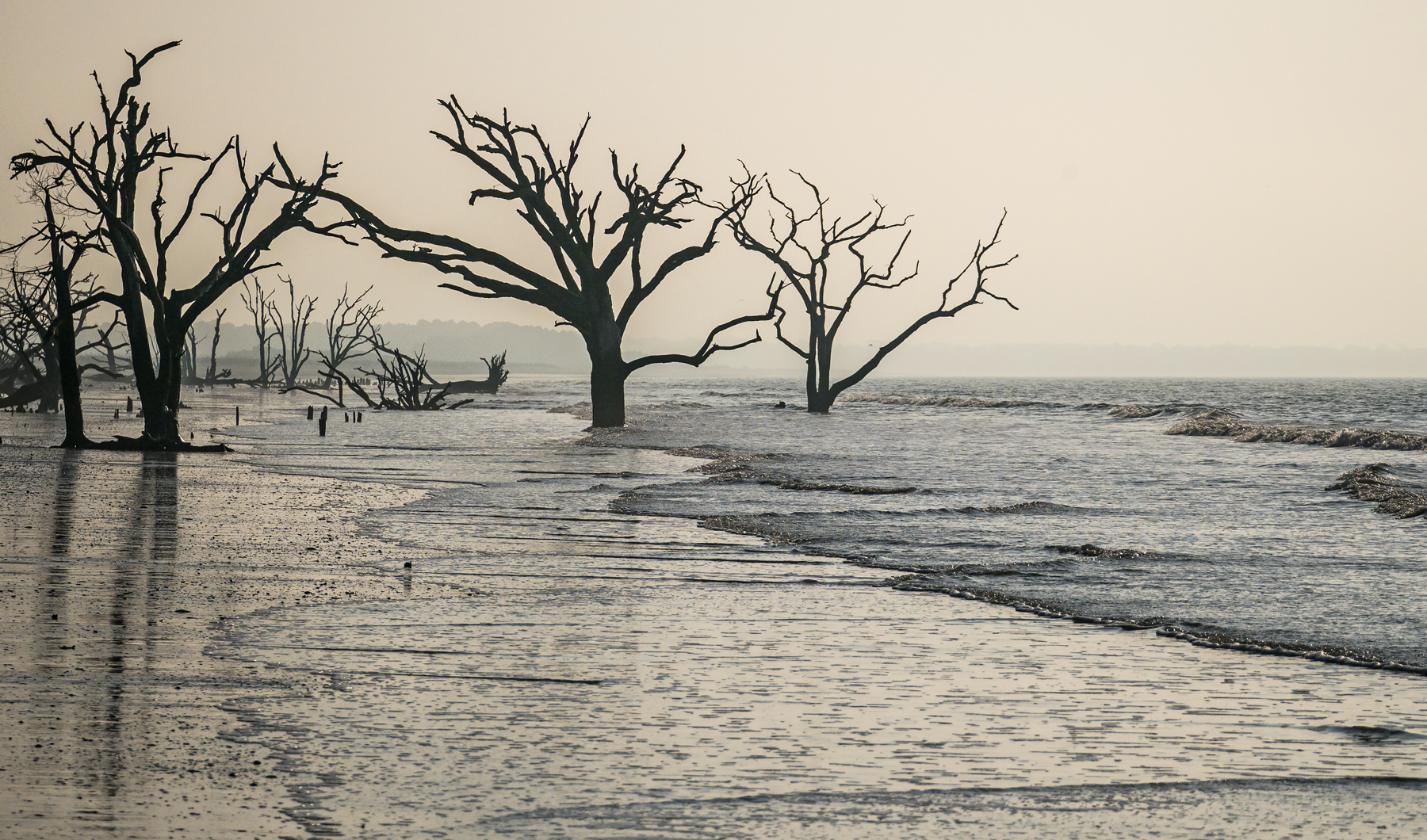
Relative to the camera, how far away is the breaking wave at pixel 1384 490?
14.0m

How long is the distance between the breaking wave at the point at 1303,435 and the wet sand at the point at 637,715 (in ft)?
80.8

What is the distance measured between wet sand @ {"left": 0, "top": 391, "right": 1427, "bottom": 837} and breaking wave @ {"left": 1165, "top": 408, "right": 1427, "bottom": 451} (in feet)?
80.8

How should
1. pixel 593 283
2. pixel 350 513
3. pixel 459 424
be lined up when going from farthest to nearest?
pixel 459 424 < pixel 593 283 < pixel 350 513

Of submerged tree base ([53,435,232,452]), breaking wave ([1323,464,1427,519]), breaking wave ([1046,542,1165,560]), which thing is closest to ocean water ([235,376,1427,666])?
breaking wave ([1046,542,1165,560])

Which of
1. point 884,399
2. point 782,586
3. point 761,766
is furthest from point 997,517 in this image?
point 884,399

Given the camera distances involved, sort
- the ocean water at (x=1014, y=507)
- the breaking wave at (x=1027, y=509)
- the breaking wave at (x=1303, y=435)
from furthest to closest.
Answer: the breaking wave at (x=1303, y=435)
the breaking wave at (x=1027, y=509)
the ocean water at (x=1014, y=507)

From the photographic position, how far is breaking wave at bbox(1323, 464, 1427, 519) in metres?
14.0

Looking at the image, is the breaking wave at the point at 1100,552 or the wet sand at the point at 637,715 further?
the breaking wave at the point at 1100,552

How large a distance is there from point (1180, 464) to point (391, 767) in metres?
19.8

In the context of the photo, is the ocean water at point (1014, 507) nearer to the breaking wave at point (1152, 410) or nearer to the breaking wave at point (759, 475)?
the breaking wave at point (759, 475)

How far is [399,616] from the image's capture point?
22.3 feet

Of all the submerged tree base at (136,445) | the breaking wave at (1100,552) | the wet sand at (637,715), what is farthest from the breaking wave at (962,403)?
the wet sand at (637,715)

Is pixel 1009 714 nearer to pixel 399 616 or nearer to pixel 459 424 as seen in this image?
pixel 399 616

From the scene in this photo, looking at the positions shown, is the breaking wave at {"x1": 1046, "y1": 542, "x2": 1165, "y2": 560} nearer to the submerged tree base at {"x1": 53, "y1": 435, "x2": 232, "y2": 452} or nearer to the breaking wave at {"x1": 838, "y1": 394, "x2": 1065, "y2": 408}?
the submerged tree base at {"x1": 53, "y1": 435, "x2": 232, "y2": 452}
